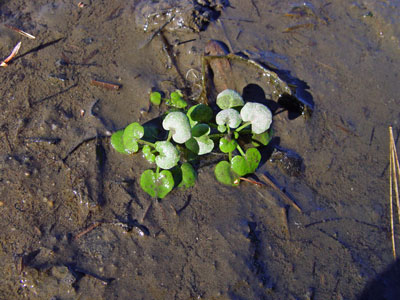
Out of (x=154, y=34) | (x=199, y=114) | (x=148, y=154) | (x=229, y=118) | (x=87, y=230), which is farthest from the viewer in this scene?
(x=154, y=34)

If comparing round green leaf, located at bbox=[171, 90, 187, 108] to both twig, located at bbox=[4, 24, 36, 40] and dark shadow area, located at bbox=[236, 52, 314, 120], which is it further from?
twig, located at bbox=[4, 24, 36, 40]

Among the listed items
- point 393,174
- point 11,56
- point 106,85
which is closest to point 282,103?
point 393,174

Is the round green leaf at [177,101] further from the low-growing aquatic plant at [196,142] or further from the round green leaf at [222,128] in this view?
the round green leaf at [222,128]

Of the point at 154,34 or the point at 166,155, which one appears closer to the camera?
the point at 166,155

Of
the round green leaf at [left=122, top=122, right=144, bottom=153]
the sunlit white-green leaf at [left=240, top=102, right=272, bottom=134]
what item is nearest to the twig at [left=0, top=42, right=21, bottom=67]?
the round green leaf at [left=122, top=122, right=144, bottom=153]

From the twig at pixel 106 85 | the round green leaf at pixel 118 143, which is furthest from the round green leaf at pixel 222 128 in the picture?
the twig at pixel 106 85

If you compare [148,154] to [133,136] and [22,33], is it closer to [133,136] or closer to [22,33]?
[133,136]
